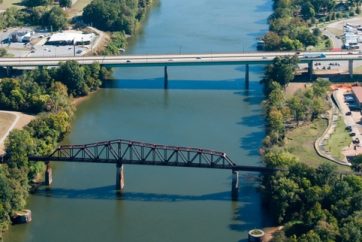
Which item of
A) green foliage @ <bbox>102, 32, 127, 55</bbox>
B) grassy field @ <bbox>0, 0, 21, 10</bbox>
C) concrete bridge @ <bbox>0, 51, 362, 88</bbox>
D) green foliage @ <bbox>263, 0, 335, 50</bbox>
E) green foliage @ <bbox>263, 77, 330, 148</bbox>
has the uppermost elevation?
grassy field @ <bbox>0, 0, 21, 10</bbox>

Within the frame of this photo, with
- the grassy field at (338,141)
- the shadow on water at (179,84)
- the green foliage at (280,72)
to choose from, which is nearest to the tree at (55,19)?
the shadow on water at (179,84)

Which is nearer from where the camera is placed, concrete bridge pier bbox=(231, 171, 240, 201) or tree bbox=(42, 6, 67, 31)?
concrete bridge pier bbox=(231, 171, 240, 201)

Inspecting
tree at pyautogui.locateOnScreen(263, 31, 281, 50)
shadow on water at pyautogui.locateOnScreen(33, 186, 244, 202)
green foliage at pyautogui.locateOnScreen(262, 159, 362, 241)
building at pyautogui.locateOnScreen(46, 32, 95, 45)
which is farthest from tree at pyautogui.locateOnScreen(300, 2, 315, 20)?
shadow on water at pyautogui.locateOnScreen(33, 186, 244, 202)

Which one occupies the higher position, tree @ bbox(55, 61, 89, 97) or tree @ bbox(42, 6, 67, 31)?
tree @ bbox(42, 6, 67, 31)

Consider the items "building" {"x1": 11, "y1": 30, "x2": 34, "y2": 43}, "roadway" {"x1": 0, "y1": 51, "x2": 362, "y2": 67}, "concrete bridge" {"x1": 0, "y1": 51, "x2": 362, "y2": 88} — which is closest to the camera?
"concrete bridge" {"x1": 0, "y1": 51, "x2": 362, "y2": 88}

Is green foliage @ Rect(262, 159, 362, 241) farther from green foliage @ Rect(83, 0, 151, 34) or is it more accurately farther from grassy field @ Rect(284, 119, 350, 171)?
green foliage @ Rect(83, 0, 151, 34)

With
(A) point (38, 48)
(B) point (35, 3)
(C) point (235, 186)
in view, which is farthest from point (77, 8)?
(C) point (235, 186)
